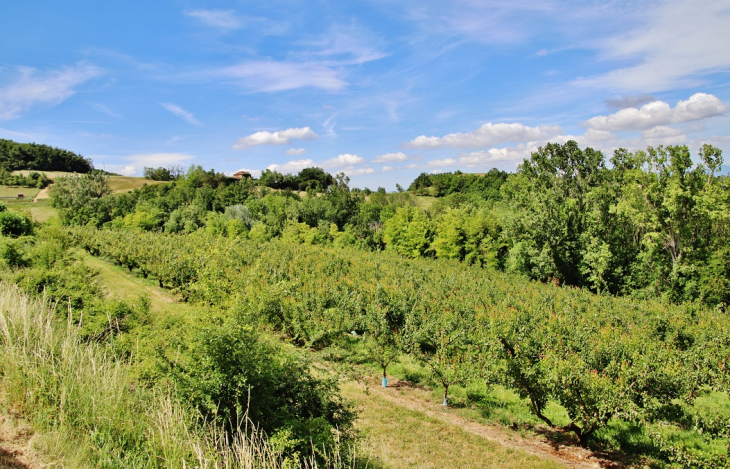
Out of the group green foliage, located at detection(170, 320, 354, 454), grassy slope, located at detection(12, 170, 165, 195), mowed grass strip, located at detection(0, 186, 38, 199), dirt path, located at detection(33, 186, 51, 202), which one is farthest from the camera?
grassy slope, located at detection(12, 170, 165, 195)

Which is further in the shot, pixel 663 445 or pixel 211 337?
pixel 663 445

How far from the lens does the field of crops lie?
974 cm

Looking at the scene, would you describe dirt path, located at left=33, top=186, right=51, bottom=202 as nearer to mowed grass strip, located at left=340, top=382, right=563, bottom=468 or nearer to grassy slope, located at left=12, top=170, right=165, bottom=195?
grassy slope, located at left=12, top=170, right=165, bottom=195

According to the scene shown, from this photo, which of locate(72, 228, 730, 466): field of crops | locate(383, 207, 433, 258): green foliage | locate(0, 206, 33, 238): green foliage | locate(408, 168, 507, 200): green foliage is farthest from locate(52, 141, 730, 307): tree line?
locate(408, 168, 507, 200): green foliage

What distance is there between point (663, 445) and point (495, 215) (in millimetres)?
38035

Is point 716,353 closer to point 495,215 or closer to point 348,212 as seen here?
point 495,215

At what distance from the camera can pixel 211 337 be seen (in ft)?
21.4

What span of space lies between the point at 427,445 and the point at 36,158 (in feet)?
362

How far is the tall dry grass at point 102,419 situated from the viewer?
4652 mm

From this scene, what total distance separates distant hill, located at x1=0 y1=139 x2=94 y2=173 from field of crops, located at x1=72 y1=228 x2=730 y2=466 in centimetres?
7200

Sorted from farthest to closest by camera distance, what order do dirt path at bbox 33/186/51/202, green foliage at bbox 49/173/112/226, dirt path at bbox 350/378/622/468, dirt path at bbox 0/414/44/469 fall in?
1. dirt path at bbox 33/186/51/202
2. green foliage at bbox 49/173/112/226
3. dirt path at bbox 350/378/622/468
4. dirt path at bbox 0/414/44/469

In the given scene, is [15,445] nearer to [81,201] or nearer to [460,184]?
[81,201]

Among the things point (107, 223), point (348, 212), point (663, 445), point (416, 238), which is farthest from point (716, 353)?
point (107, 223)

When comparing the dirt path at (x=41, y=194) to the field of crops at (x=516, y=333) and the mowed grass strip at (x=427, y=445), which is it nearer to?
the field of crops at (x=516, y=333)
